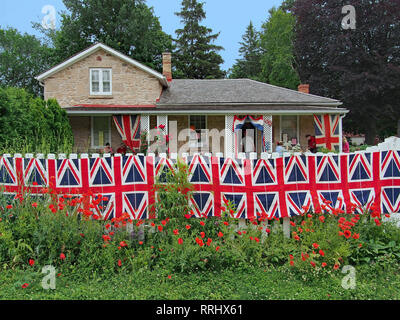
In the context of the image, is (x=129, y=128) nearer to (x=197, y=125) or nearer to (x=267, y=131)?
(x=197, y=125)

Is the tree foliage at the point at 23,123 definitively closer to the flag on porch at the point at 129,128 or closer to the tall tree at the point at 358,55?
the flag on porch at the point at 129,128

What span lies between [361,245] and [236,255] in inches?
65.3

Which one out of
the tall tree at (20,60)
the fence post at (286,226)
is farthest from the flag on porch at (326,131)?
the tall tree at (20,60)

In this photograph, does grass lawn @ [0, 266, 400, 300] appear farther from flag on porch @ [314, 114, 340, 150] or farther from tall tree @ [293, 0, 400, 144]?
tall tree @ [293, 0, 400, 144]

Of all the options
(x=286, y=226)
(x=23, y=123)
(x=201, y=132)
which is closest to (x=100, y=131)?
(x=201, y=132)

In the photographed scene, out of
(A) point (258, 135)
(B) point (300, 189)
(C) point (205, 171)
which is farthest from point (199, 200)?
(A) point (258, 135)

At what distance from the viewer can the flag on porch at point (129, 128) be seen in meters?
15.4

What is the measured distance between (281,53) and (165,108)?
901 inches

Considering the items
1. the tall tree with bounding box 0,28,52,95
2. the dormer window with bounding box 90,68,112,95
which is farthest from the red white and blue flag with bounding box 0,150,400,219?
the tall tree with bounding box 0,28,52,95

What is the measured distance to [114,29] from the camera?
102 ft

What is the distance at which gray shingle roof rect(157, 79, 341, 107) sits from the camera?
16.0m

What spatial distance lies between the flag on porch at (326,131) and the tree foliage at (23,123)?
486 inches

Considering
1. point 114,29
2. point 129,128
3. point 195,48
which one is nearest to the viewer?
point 129,128
